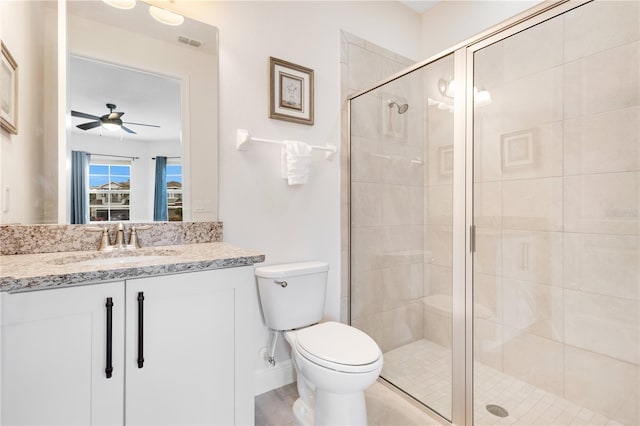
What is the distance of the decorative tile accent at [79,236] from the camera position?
4.10 ft

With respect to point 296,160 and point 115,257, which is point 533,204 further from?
point 115,257

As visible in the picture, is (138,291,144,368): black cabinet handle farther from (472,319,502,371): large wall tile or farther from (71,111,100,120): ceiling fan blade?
(472,319,502,371): large wall tile

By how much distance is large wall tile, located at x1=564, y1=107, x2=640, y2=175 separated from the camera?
138 centimetres

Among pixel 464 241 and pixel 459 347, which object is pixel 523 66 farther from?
pixel 459 347

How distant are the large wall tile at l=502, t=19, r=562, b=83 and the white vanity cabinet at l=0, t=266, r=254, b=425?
5.04 feet

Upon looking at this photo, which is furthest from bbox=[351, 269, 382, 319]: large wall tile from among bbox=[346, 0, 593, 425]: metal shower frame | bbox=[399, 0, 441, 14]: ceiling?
bbox=[399, 0, 441, 14]: ceiling

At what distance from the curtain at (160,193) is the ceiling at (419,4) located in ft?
7.12

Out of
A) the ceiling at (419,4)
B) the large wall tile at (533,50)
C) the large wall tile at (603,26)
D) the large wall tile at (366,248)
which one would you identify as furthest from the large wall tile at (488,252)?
the ceiling at (419,4)

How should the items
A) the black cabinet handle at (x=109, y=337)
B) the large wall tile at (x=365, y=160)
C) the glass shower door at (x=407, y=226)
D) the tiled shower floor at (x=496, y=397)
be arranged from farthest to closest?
the large wall tile at (x=365, y=160) < the glass shower door at (x=407, y=226) < the tiled shower floor at (x=496, y=397) < the black cabinet handle at (x=109, y=337)

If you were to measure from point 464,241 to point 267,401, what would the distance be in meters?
1.34

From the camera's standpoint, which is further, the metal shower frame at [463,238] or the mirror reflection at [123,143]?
the metal shower frame at [463,238]

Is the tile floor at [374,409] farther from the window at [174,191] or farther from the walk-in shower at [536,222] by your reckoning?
the window at [174,191]

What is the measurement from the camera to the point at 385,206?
208 cm

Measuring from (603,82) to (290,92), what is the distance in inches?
59.8
